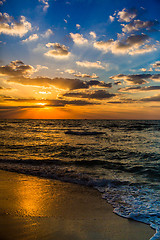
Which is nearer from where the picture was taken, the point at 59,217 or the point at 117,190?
the point at 59,217

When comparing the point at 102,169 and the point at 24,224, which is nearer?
the point at 24,224

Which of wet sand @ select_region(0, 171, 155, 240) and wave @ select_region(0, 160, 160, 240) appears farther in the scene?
wave @ select_region(0, 160, 160, 240)

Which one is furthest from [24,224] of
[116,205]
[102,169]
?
[102,169]

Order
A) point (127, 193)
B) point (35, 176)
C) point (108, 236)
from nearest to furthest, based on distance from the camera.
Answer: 1. point (108, 236)
2. point (127, 193)
3. point (35, 176)

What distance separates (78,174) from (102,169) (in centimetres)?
179

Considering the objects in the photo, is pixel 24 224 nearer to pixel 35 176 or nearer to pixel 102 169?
pixel 35 176

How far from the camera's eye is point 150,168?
984 cm

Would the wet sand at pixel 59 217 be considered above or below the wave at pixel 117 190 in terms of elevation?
above

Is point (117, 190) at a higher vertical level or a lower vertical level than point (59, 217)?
lower

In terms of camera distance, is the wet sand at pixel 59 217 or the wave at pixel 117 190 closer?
the wet sand at pixel 59 217

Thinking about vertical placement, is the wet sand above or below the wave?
above

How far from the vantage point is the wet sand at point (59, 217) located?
3.60 meters

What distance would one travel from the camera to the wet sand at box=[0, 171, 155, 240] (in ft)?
11.8

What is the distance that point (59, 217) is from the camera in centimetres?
430
